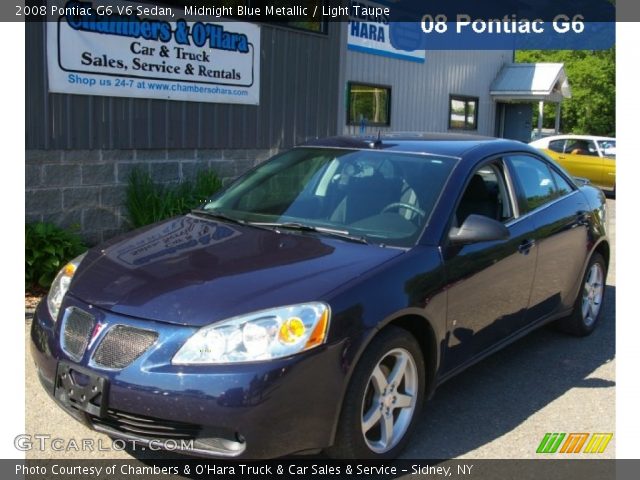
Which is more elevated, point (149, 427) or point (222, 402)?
point (222, 402)

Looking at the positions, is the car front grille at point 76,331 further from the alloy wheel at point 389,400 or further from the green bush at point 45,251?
the green bush at point 45,251

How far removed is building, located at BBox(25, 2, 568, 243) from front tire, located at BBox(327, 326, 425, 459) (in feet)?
16.4

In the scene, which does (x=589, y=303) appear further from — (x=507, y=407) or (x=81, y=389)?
(x=81, y=389)

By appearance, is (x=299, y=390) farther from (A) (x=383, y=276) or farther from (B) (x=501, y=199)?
(B) (x=501, y=199)

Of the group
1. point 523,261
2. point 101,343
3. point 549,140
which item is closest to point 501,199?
point 523,261

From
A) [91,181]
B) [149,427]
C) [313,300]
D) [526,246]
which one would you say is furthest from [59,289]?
[91,181]

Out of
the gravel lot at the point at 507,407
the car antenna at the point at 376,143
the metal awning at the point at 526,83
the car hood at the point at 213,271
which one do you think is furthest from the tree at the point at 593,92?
the car hood at the point at 213,271

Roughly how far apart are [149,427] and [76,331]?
0.63 m

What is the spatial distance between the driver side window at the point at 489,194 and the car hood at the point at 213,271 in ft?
3.22

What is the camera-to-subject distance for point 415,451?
371 cm

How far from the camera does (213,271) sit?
3408 mm

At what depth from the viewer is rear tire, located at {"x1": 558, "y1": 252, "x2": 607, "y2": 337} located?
5609mm

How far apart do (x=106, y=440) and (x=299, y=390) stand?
1.37m

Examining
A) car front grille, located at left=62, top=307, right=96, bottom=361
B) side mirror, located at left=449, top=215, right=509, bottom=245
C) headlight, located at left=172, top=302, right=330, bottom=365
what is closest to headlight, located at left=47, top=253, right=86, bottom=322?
car front grille, located at left=62, top=307, right=96, bottom=361
